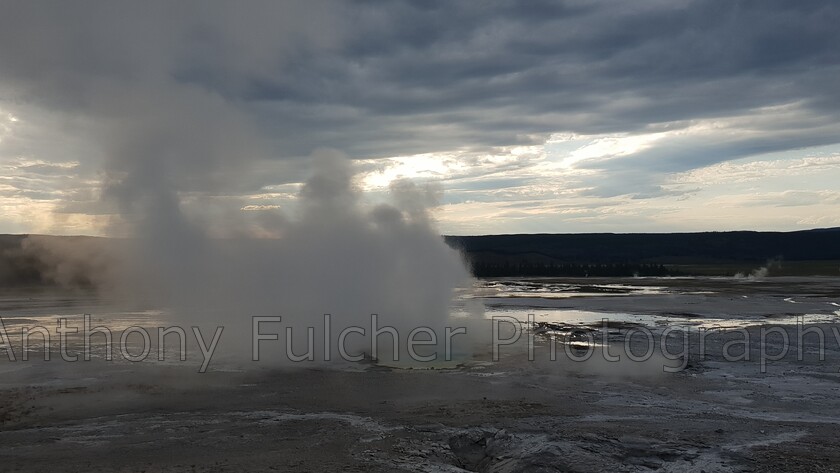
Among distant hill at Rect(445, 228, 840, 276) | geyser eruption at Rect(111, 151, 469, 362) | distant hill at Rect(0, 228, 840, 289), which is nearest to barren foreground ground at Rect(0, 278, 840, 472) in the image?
geyser eruption at Rect(111, 151, 469, 362)

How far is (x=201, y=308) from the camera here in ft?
78.5

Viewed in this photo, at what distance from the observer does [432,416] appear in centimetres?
1116

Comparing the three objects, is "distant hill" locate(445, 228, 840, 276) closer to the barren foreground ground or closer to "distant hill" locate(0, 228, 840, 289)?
"distant hill" locate(0, 228, 840, 289)

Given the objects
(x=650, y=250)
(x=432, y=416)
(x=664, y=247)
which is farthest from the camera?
(x=664, y=247)

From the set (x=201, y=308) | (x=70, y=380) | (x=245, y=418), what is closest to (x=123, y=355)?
(x=70, y=380)

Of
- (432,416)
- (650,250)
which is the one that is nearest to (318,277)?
(432,416)

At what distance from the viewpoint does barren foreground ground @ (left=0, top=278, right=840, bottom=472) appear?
884 centimetres

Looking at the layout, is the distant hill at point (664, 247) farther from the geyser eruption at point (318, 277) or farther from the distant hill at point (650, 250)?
the geyser eruption at point (318, 277)

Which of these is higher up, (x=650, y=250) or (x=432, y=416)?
(x=650, y=250)

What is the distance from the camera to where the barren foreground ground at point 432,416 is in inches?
348

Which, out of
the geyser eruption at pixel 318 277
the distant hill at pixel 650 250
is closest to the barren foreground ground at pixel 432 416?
the geyser eruption at pixel 318 277

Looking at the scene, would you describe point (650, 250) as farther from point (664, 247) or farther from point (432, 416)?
point (432, 416)

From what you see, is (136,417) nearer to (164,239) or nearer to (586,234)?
(164,239)

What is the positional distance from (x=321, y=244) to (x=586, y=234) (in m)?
169
